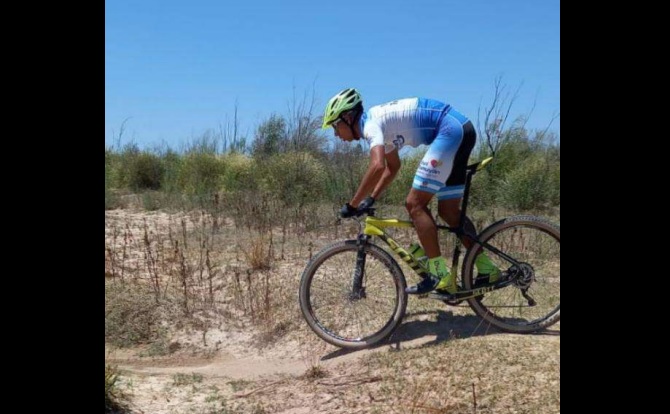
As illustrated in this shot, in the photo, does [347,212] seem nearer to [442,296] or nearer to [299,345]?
[442,296]

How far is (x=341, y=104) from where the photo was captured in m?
4.96

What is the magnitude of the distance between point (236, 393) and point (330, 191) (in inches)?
314

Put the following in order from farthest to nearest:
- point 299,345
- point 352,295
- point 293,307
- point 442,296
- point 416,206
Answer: point 293,307
point 299,345
point 352,295
point 442,296
point 416,206

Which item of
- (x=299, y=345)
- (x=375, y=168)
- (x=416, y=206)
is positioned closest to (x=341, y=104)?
(x=375, y=168)

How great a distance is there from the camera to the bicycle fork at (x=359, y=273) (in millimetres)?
5047

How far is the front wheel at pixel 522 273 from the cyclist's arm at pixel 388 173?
2.85 feet

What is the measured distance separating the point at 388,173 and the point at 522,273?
137 cm

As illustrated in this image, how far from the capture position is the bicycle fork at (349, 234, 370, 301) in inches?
199

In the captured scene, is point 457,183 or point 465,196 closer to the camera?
point 465,196

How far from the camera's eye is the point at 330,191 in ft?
40.1

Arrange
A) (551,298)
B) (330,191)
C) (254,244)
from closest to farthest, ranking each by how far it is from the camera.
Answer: (551,298), (254,244), (330,191)
